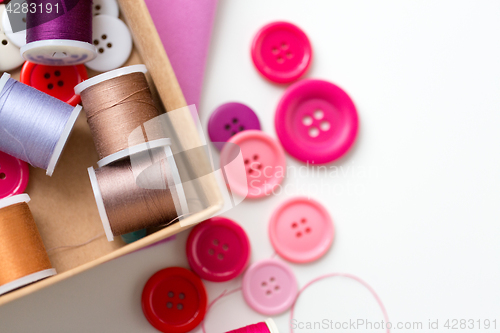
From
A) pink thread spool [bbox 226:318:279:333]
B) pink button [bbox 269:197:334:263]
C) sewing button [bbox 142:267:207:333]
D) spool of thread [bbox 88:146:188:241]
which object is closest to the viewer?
spool of thread [bbox 88:146:188:241]

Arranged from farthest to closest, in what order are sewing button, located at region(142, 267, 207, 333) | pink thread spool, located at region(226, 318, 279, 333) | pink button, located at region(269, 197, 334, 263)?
pink button, located at region(269, 197, 334, 263)
sewing button, located at region(142, 267, 207, 333)
pink thread spool, located at region(226, 318, 279, 333)

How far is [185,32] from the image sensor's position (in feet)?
4.36

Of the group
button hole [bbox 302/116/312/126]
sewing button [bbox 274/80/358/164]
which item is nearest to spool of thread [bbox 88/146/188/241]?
sewing button [bbox 274/80/358/164]

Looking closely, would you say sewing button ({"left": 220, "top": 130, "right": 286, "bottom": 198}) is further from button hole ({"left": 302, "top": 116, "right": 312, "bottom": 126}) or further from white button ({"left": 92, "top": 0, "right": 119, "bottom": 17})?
white button ({"left": 92, "top": 0, "right": 119, "bottom": 17})

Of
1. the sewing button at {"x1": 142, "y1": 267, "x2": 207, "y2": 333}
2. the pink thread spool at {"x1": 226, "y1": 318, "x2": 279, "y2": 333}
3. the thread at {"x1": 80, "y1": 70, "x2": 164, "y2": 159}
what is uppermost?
the thread at {"x1": 80, "y1": 70, "x2": 164, "y2": 159}

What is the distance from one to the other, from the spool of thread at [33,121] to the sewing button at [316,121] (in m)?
0.69

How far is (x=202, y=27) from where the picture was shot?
1.34m

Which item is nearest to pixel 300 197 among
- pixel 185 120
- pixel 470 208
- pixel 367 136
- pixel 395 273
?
pixel 367 136

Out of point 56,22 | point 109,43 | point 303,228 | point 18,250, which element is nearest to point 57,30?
point 56,22

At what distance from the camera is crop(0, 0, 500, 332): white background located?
141cm

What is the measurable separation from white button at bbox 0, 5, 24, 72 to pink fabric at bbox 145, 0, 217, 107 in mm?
442

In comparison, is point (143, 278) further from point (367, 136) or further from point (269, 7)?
point (269, 7)

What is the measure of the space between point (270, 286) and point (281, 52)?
2.75ft

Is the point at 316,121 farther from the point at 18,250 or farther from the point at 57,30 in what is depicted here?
the point at 18,250
